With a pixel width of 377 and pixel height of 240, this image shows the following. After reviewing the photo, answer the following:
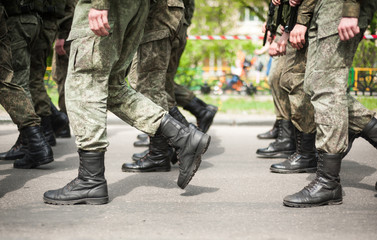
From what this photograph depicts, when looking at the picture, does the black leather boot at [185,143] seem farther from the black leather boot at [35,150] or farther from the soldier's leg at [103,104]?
the black leather boot at [35,150]

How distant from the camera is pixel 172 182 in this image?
4078mm

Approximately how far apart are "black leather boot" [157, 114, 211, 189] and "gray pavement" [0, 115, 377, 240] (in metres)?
0.23

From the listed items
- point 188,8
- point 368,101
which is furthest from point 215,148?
point 368,101

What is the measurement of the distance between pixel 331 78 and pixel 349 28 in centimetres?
33

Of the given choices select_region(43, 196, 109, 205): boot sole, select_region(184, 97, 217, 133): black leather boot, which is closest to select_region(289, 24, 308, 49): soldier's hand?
select_region(43, 196, 109, 205): boot sole

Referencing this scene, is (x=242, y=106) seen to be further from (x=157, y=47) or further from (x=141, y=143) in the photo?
(x=157, y=47)

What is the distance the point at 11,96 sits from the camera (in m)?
4.36

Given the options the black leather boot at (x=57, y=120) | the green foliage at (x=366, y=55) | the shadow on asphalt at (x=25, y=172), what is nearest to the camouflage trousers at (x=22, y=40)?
the shadow on asphalt at (x=25, y=172)

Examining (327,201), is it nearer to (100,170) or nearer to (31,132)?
(100,170)

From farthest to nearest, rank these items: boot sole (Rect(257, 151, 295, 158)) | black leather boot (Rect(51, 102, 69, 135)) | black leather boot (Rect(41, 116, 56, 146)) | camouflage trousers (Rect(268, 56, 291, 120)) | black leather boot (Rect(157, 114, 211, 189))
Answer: black leather boot (Rect(51, 102, 69, 135))
black leather boot (Rect(41, 116, 56, 146))
boot sole (Rect(257, 151, 295, 158))
camouflage trousers (Rect(268, 56, 291, 120))
black leather boot (Rect(157, 114, 211, 189))

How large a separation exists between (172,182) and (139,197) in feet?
1.78

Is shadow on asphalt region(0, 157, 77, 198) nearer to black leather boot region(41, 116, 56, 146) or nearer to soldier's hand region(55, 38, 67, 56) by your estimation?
black leather boot region(41, 116, 56, 146)

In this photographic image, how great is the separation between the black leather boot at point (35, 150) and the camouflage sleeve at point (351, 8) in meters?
2.67

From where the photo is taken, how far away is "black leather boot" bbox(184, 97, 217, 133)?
241 inches
